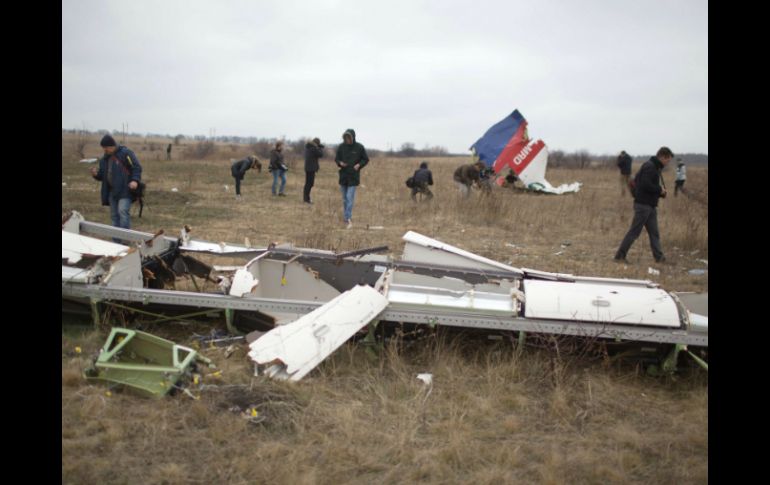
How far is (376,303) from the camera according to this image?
441 centimetres

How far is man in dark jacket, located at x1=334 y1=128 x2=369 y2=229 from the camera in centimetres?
1044

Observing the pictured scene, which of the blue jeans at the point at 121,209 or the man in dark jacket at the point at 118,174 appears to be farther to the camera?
the blue jeans at the point at 121,209

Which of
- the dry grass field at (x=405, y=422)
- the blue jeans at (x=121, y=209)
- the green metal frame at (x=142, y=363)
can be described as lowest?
the dry grass field at (x=405, y=422)

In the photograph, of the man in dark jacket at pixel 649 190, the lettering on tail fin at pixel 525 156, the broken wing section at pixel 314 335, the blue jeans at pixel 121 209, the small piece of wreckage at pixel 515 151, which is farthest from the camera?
the lettering on tail fin at pixel 525 156

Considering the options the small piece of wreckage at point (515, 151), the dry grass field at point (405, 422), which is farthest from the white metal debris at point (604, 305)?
the small piece of wreckage at point (515, 151)

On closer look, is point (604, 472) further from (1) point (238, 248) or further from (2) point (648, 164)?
(2) point (648, 164)

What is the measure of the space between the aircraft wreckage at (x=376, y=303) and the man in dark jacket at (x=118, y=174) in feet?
6.59

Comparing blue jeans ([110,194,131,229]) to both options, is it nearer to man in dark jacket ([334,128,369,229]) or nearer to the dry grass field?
the dry grass field

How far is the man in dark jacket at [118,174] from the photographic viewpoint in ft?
23.4

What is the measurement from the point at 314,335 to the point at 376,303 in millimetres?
549

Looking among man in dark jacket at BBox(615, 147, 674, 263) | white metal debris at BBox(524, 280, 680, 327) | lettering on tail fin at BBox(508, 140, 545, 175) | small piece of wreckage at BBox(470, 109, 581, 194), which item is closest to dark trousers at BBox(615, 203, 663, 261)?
man in dark jacket at BBox(615, 147, 674, 263)

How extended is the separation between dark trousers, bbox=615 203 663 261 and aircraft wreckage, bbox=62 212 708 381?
3.50 metres

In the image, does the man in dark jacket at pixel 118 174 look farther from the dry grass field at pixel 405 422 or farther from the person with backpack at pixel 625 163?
the person with backpack at pixel 625 163

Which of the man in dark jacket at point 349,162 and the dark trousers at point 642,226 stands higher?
the man in dark jacket at point 349,162
